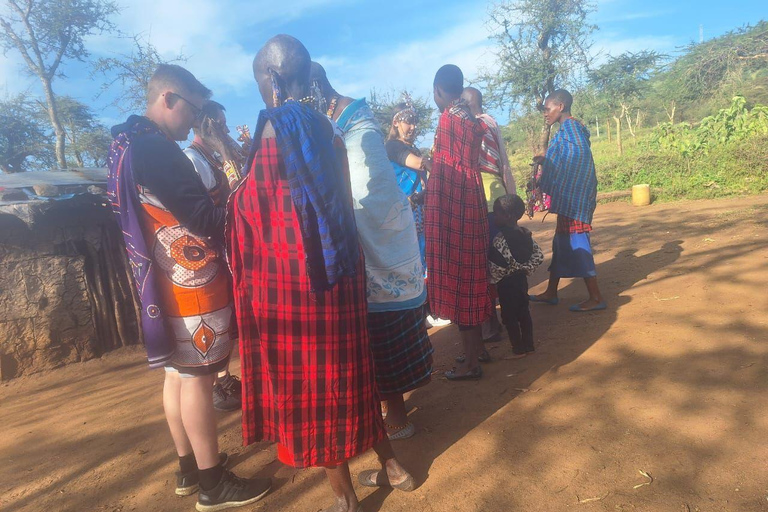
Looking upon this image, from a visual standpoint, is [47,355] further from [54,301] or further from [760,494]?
[760,494]

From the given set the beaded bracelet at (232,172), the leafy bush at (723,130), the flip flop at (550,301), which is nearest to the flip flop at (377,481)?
the beaded bracelet at (232,172)

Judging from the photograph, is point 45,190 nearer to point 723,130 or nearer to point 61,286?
point 61,286

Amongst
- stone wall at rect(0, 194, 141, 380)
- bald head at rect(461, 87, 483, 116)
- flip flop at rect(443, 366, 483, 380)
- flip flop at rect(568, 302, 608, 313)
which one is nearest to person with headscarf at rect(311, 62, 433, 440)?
flip flop at rect(443, 366, 483, 380)

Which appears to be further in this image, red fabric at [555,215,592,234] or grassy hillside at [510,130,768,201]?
grassy hillside at [510,130,768,201]

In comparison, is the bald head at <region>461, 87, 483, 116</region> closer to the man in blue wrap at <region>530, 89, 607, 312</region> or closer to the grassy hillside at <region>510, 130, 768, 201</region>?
the man in blue wrap at <region>530, 89, 607, 312</region>

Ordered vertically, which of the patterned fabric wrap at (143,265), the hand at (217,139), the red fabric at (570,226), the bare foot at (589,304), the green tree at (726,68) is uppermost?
the green tree at (726,68)

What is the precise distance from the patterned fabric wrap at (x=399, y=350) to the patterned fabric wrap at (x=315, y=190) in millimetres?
518

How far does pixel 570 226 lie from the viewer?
3820 mm

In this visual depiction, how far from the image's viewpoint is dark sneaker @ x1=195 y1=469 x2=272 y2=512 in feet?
6.29

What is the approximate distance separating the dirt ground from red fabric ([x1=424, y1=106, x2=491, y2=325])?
522 millimetres

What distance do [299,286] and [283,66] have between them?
2.61 ft

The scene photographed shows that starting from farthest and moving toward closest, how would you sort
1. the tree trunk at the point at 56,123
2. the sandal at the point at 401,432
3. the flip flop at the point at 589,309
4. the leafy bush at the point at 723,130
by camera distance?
1. the tree trunk at the point at 56,123
2. the leafy bush at the point at 723,130
3. the flip flop at the point at 589,309
4. the sandal at the point at 401,432

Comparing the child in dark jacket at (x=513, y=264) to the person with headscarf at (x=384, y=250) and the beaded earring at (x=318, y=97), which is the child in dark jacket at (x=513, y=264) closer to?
the person with headscarf at (x=384, y=250)

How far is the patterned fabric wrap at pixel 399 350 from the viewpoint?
1992mm
